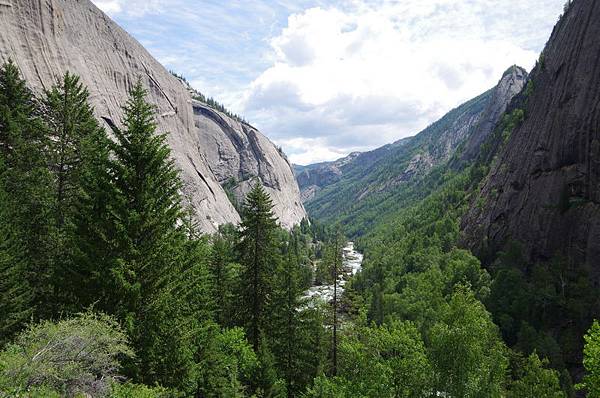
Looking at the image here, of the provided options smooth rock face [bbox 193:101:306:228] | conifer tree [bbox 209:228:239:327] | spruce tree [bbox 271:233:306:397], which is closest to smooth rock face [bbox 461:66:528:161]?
smooth rock face [bbox 193:101:306:228]

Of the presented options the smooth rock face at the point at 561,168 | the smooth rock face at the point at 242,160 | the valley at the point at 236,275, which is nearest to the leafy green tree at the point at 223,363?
the valley at the point at 236,275

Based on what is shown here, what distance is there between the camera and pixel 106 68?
3428 inches

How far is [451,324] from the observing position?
2447 centimetres

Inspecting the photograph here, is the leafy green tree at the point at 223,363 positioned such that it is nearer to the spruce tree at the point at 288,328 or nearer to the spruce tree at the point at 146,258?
the spruce tree at the point at 146,258

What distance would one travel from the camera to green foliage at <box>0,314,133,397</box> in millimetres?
9758

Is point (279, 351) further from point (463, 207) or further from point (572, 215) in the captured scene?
point (463, 207)

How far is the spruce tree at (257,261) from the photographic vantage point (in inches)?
1164

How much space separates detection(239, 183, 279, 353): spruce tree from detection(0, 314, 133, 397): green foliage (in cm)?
1722

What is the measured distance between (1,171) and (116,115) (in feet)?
215

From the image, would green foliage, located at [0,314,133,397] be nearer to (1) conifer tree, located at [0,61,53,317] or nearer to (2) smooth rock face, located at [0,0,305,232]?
(1) conifer tree, located at [0,61,53,317]

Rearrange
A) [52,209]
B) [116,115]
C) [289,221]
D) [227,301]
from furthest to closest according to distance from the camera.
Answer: [289,221] < [116,115] < [227,301] < [52,209]

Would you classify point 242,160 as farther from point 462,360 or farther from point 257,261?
point 462,360

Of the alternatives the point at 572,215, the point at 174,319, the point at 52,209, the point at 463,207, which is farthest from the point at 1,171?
the point at 463,207

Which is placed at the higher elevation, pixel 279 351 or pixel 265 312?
pixel 265 312
